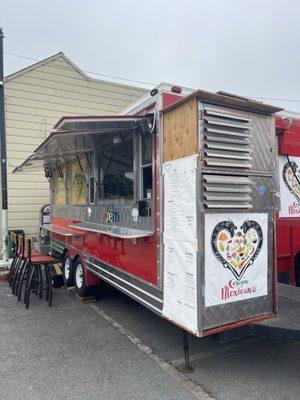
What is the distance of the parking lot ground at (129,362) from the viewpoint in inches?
122

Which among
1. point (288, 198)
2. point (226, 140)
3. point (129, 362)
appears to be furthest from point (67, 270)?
point (226, 140)

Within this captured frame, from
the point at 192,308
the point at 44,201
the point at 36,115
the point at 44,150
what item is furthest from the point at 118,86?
the point at 192,308

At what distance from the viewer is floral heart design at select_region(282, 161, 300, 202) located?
14.0 feet

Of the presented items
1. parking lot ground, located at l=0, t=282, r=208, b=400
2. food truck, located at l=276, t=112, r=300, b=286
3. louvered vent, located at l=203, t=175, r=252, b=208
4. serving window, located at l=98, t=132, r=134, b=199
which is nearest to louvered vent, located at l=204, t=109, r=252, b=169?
louvered vent, located at l=203, t=175, r=252, b=208

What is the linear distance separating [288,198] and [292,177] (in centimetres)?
26

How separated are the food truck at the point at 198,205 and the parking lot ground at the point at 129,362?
1.82 ft

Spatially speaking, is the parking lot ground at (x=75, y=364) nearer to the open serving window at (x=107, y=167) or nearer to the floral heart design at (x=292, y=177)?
the open serving window at (x=107, y=167)

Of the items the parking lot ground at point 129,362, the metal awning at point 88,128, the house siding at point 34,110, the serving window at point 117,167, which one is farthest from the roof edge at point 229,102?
the house siding at point 34,110

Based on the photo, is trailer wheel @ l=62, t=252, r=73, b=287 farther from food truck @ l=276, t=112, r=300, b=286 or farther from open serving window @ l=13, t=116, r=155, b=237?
food truck @ l=276, t=112, r=300, b=286

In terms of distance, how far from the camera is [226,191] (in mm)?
3068

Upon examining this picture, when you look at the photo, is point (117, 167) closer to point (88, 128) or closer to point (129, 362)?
point (88, 128)

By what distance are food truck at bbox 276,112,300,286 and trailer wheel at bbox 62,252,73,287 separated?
376 cm

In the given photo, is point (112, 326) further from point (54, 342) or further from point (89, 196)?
point (89, 196)

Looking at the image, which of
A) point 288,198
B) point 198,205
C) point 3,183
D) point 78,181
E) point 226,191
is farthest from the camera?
point 3,183
